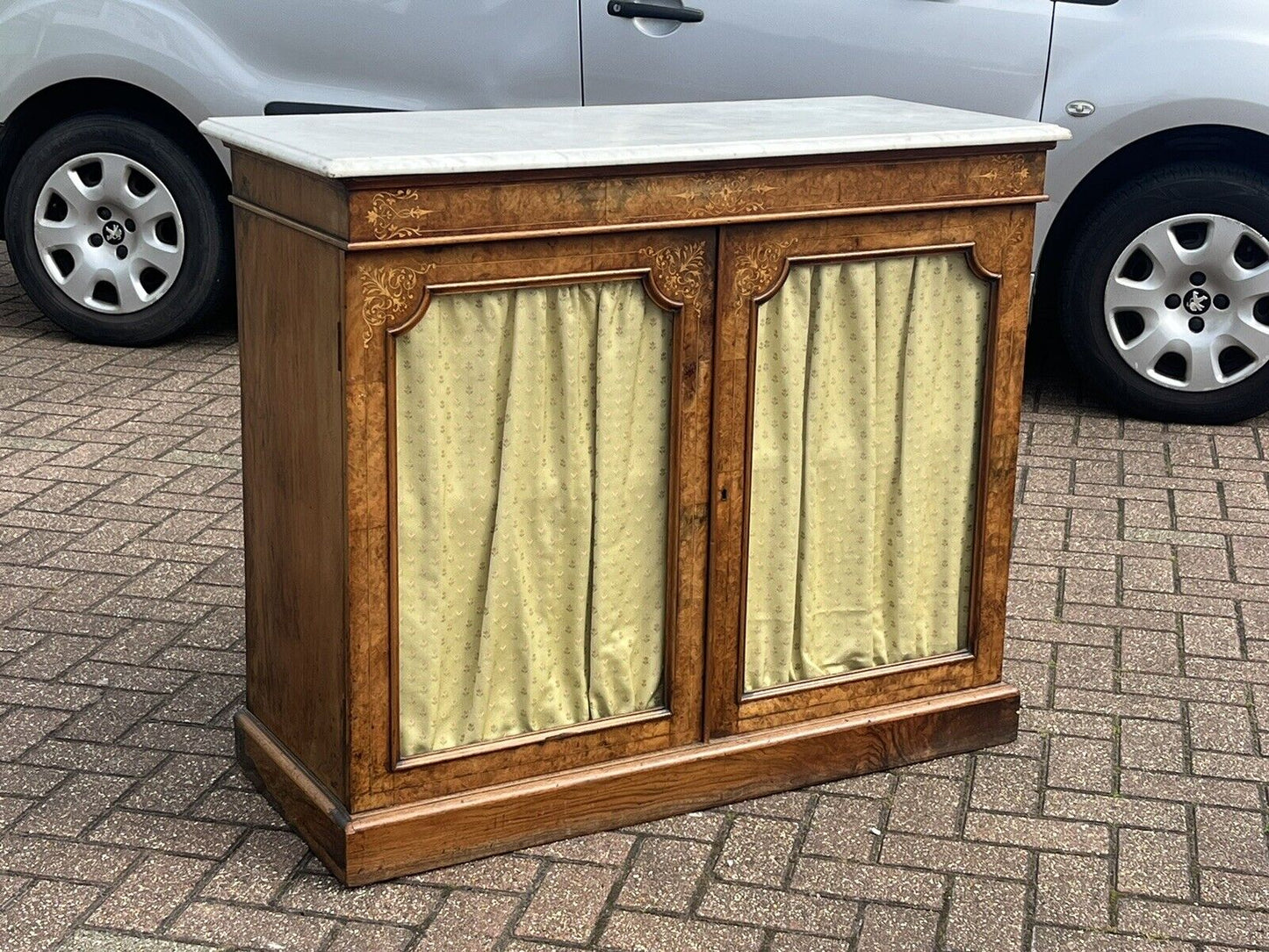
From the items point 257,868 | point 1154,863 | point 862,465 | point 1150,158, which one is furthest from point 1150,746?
point 1150,158

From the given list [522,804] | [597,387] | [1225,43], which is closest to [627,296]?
[597,387]

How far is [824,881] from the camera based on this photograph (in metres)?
3.36

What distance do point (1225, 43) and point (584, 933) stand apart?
4091 millimetres

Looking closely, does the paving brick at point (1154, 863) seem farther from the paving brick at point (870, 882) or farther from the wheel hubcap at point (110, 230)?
the wheel hubcap at point (110, 230)

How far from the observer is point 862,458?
365 cm

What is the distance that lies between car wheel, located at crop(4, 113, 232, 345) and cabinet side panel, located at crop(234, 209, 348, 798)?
3364 millimetres

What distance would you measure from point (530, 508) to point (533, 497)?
0.02 m

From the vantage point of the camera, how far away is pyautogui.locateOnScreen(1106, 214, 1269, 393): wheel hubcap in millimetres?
5969

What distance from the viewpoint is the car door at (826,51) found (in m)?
5.99

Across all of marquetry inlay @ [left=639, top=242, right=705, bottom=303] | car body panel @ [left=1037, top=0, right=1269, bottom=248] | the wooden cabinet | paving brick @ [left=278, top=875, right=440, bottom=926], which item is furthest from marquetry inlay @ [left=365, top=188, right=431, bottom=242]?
car body panel @ [left=1037, top=0, right=1269, bottom=248]

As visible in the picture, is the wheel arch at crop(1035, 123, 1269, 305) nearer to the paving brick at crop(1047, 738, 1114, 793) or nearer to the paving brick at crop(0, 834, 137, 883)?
the paving brick at crop(1047, 738, 1114, 793)

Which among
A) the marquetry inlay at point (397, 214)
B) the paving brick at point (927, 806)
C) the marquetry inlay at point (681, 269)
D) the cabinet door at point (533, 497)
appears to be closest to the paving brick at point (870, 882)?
the paving brick at point (927, 806)

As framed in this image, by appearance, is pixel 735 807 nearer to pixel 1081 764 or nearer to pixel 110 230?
pixel 1081 764

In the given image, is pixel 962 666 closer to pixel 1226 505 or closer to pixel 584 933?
pixel 584 933
